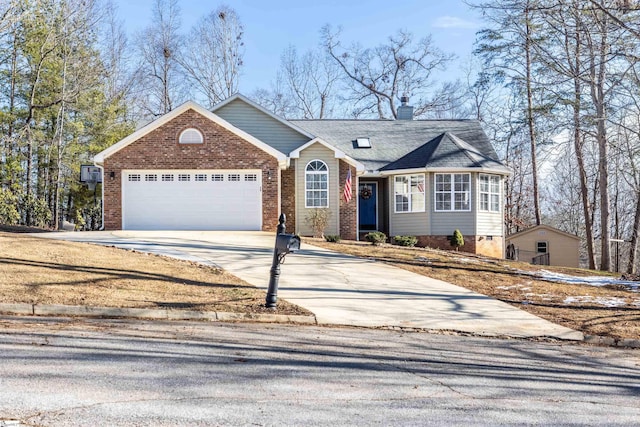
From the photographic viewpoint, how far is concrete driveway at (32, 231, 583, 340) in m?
9.34

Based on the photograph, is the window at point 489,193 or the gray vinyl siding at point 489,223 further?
the window at point 489,193

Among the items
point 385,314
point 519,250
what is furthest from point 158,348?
point 519,250

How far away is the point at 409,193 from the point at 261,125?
21.0ft

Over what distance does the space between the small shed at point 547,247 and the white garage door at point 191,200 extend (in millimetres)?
12414

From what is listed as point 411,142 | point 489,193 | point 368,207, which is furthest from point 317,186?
point 489,193

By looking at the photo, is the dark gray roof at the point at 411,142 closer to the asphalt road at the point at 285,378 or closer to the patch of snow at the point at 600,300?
the patch of snow at the point at 600,300

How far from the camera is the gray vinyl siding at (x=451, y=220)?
2352 centimetres

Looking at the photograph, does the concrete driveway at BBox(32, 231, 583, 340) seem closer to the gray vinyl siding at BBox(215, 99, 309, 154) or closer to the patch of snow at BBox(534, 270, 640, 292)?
the patch of snow at BBox(534, 270, 640, 292)

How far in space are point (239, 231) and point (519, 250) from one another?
1320 cm

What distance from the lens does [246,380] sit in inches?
207

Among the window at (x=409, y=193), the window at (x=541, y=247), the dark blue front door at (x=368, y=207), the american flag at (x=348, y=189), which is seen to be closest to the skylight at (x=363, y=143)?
the dark blue front door at (x=368, y=207)

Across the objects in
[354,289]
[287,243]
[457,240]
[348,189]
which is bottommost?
[354,289]

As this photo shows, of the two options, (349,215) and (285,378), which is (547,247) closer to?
(349,215)

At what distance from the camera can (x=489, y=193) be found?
24.2 meters
